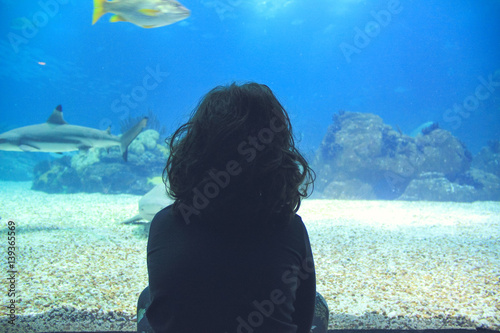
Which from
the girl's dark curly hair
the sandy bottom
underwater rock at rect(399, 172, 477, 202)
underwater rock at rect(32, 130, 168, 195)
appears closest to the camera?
the girl's dark curly hair

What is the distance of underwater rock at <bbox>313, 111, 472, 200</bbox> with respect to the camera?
12.9m

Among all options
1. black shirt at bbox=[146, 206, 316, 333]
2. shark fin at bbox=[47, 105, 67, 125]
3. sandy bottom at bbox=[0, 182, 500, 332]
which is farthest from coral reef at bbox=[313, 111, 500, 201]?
black shirt at bbox=[146, 206, 316, 333]

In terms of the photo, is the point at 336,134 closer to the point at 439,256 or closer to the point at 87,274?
the point at 439,256

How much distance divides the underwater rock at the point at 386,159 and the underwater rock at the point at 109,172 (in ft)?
27.5

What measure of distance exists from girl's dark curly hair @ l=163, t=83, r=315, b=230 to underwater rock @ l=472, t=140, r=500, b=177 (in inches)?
800

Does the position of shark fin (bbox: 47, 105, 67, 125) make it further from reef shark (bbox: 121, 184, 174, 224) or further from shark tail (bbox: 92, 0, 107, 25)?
reef shark (bbox: 121, 184, 174, 224)

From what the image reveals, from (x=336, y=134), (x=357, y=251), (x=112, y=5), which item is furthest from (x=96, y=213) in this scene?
(x=336, y=134)

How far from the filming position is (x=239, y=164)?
1.06m

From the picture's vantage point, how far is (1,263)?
3.26 metres

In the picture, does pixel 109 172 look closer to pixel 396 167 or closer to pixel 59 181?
pixel 59 181

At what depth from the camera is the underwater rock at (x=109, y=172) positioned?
36.7 feet

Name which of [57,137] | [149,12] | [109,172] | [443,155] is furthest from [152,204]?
[443,155]

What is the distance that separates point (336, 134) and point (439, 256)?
11.6m

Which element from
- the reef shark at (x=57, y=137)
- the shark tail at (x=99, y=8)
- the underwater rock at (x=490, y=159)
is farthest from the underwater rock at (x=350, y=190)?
the shark tail at (x=99, y=8)
